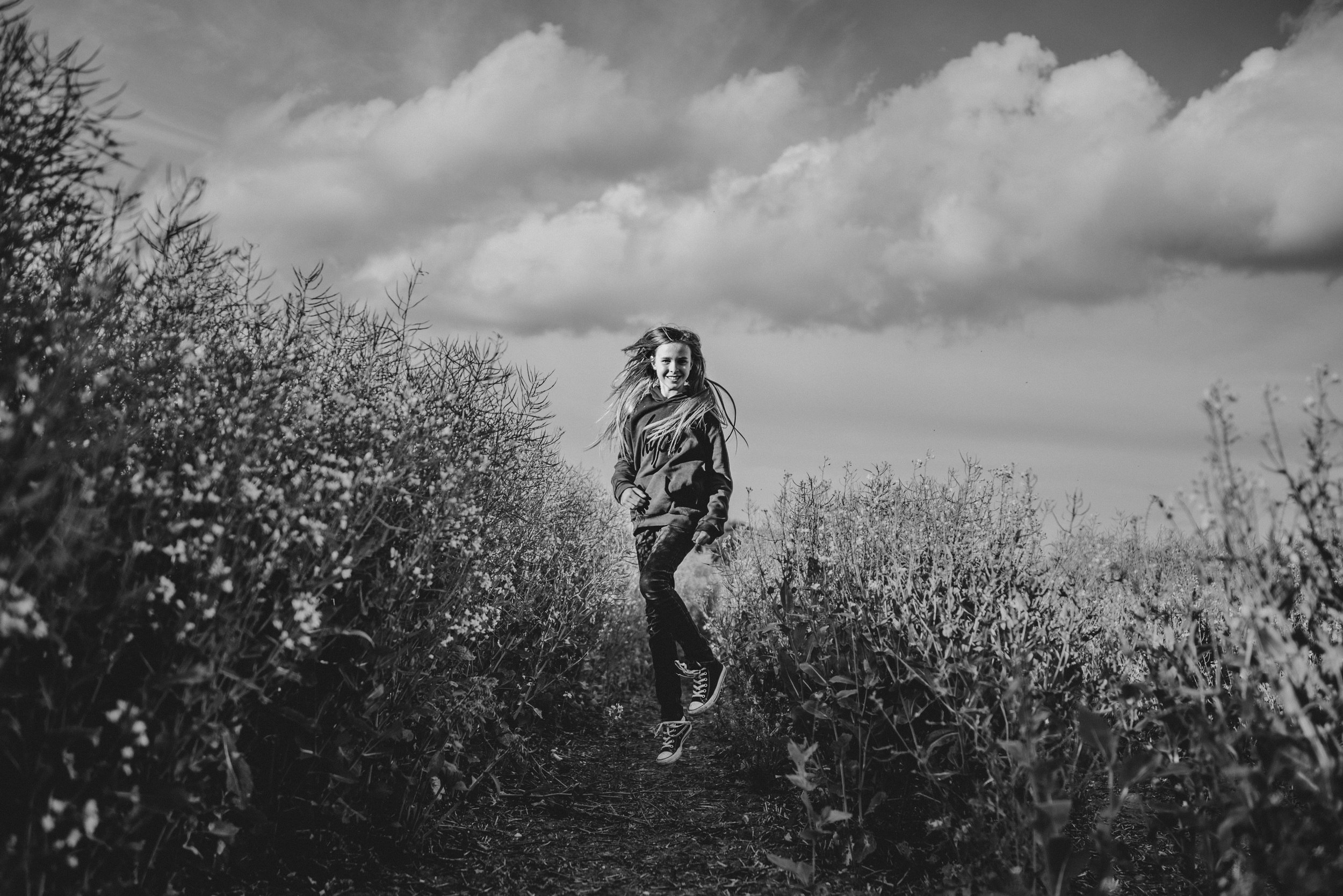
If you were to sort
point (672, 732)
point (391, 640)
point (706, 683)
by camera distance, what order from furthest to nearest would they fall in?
point (706, 683), point (672, 732), point (391, 640)

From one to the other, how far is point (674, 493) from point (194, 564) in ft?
9.55

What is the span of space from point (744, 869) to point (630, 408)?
3136 mm

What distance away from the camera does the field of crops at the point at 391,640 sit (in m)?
1.89

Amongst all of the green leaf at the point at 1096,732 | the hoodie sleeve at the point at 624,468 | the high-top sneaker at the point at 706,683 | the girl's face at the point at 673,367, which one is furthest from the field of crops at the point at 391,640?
the girl's face at the point at 673,367

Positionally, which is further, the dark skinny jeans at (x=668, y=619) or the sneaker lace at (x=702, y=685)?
the sneaker lace at (x=702, y=685)

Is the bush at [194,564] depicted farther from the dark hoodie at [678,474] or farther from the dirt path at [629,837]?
the dark hoodie at [678,474]

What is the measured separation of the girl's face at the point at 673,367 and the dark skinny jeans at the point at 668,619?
3.36 ft

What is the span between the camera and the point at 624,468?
5.21 meters

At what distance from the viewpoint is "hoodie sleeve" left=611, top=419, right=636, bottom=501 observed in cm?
503

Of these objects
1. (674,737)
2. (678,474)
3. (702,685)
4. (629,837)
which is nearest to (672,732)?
(674,737)

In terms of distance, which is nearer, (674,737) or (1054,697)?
(1054,697)

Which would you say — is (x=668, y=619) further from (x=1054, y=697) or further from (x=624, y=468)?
(x=1054, y=697)

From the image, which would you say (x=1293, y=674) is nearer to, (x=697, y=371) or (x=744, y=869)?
(x=744, y=869)

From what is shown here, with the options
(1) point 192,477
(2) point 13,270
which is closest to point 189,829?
(1) point 192,477
